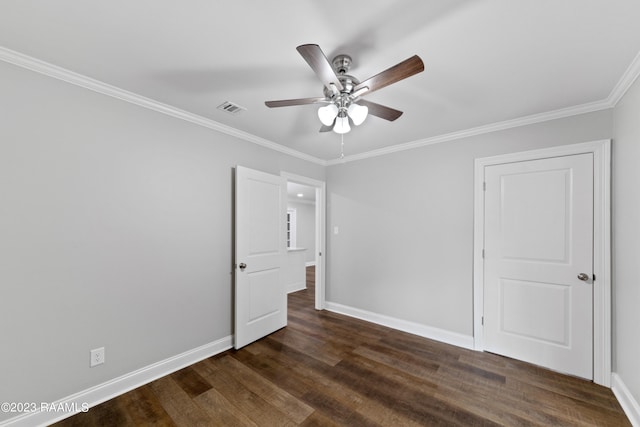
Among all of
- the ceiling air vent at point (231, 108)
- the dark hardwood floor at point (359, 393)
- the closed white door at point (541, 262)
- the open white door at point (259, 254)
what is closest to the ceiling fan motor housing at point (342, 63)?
the ceiling air vent at point (231, 108)

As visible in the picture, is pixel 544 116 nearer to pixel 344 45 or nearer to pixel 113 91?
pixel 344 45

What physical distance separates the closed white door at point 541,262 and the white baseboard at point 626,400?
17cm

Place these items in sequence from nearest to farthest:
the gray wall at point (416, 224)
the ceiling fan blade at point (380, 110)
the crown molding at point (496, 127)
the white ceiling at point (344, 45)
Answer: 1. the white ceiling at point (344, 45)
2. the ceiling fan blade at point (380, 110)
3. the crown molding at point (496, 127)
4. the gray wall at point (416, 224)

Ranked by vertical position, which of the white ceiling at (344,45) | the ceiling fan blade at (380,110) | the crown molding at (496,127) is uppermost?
the white ceiling at (344,45)

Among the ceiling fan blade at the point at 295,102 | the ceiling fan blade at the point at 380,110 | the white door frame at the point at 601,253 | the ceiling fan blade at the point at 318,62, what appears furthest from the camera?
the white door frame at the point at 601,253

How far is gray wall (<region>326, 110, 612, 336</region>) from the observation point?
110 inches

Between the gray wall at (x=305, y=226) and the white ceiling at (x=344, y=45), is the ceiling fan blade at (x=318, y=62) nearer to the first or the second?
the white ceiling at (x=344, y=45)

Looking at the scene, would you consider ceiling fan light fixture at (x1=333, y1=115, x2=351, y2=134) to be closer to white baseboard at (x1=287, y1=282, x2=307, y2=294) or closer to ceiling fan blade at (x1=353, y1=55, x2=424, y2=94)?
ceiling fan blade at (x1=353, y1=55, x2=424, y2=94)

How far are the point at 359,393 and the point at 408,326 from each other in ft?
4.81

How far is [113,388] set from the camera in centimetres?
204

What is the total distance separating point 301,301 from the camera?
472cm

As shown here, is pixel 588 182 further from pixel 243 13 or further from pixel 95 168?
pixel 95 168

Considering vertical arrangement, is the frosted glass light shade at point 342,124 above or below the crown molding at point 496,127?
below

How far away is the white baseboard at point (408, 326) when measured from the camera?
2947mm
